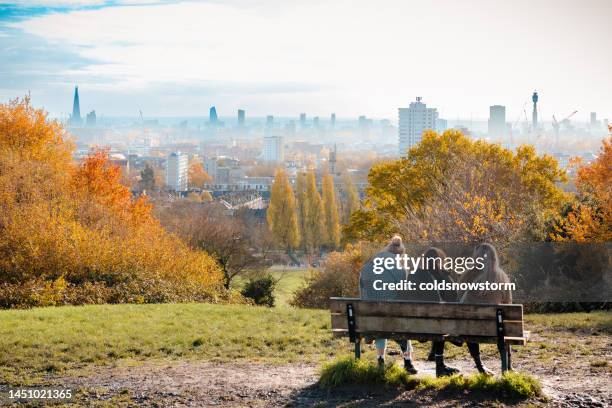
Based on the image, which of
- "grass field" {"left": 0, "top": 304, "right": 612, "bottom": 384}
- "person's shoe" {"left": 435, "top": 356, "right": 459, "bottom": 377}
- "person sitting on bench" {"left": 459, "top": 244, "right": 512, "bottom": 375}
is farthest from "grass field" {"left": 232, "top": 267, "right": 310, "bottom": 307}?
"person sitting on bench" {"left": 459, "top": 244, "right": 512, "bottom": 375}

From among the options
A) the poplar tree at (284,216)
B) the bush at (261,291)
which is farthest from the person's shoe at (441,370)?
the poplar tree at (284,216)

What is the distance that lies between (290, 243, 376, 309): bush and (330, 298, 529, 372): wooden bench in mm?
17661

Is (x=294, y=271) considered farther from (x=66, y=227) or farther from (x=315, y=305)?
(x=66, y=227)

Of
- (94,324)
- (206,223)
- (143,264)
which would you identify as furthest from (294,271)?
(94,324)

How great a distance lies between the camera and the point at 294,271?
224 ft

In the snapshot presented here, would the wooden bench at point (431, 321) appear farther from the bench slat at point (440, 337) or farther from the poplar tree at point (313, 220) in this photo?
the poplar tree at point (313, 220)

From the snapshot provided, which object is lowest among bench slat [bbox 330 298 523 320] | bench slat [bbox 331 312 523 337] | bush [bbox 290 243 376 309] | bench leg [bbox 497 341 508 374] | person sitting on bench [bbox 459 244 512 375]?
bush [bbox 290 243 376 309]

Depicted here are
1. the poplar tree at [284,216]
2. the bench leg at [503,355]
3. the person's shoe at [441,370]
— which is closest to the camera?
the bench leg at [503,355]

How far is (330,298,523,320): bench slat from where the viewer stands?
28.0 feet

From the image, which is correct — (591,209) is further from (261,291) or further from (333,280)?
(261,291)

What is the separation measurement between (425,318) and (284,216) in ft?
233

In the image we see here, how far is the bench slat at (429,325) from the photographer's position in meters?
8.55

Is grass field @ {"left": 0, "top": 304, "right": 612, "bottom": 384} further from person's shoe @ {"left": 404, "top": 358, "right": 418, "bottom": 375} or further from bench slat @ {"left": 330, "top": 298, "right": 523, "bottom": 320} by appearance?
bench slat @ {"left": 330, "top": 298, "right": 523, "bottom": 320}

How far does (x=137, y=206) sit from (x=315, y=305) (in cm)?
1610
